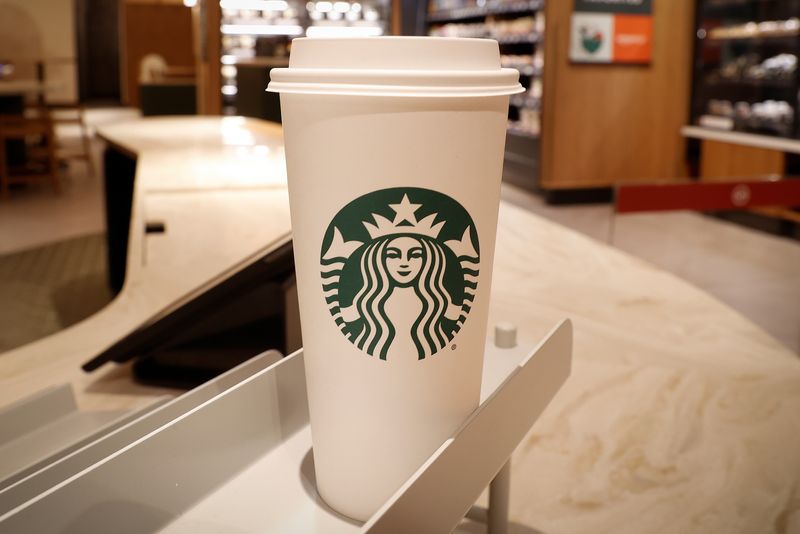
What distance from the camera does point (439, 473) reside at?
58 centimetres

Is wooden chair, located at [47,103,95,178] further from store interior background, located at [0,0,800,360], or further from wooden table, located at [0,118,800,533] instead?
wooden table, located at [0,118,800,533]

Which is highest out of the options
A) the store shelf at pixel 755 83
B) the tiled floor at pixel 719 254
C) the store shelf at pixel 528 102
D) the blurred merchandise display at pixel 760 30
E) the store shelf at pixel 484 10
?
the store shelf at pixel 484 10

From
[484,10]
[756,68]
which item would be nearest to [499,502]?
[756,68]

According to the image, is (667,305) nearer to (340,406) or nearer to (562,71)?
(340,406)

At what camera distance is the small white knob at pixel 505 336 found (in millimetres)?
897

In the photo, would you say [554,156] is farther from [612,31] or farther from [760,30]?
[760,30]

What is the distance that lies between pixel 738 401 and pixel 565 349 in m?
0.43

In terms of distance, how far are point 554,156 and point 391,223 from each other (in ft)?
21.9

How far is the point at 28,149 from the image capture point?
27.8 ft

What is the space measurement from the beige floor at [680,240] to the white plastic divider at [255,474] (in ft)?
10.4

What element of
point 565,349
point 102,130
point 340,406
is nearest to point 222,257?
point 565,349

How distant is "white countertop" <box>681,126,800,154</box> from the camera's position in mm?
5828

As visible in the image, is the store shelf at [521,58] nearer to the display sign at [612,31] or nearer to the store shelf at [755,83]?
the display sign at [612,31]

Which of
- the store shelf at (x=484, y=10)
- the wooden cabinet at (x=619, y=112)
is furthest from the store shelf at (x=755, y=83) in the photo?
the store shelf at (x=484, y=10)
